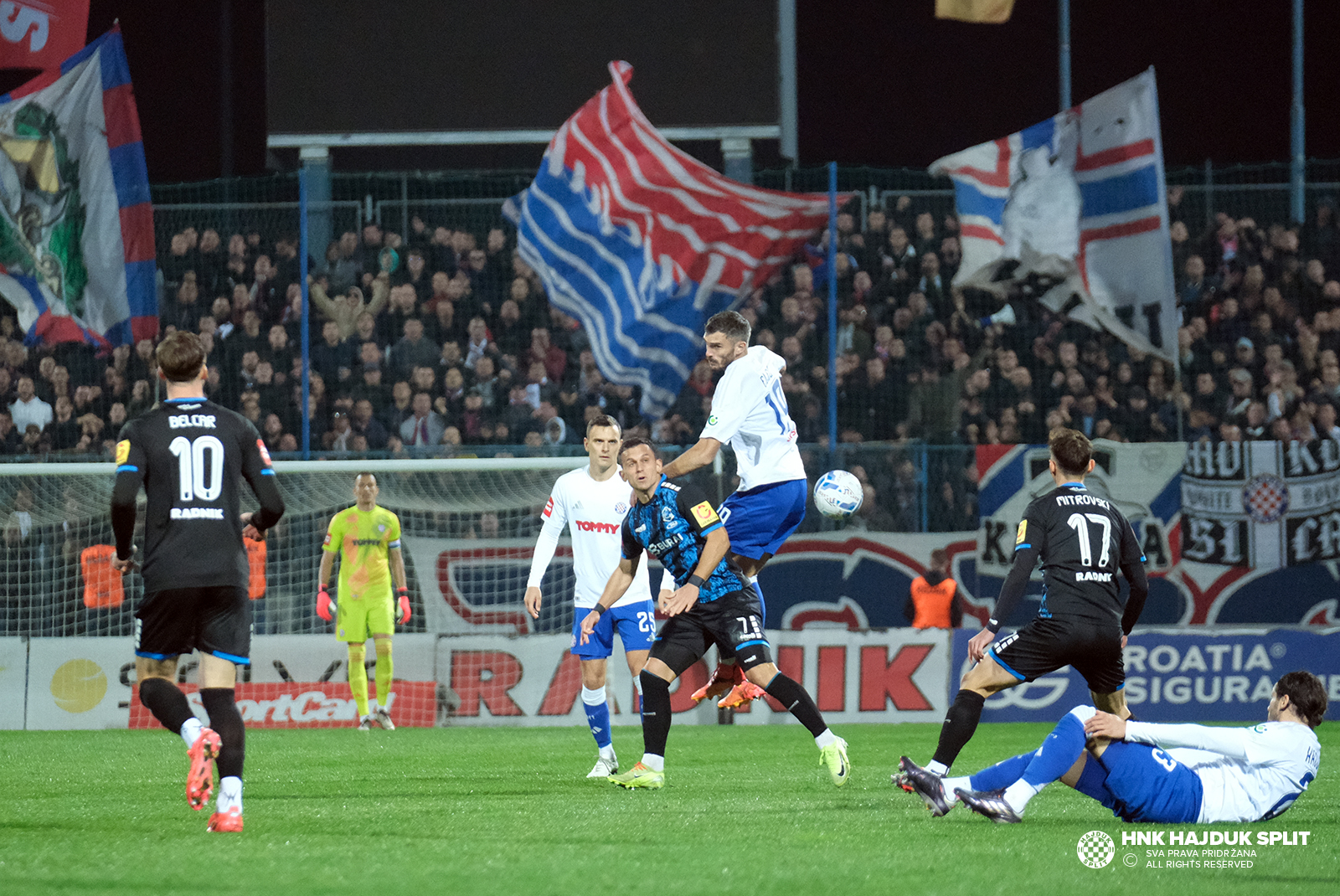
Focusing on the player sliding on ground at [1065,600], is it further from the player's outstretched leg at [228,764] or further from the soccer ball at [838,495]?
the player's outstretched leg at [228,764]

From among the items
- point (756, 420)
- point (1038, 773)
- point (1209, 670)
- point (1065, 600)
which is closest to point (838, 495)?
point (756, 420)

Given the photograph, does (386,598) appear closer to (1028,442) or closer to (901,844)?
(1028,442)

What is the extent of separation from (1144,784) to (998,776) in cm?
58

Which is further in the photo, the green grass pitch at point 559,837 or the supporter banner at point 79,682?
the supporter banner at point 79,682

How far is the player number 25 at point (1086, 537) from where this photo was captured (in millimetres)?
7531

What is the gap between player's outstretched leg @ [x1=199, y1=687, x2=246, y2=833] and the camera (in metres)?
6.62

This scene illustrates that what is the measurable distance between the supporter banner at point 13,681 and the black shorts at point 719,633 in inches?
341

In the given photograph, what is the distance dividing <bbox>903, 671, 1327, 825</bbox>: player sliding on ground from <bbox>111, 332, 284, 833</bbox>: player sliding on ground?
302 cm

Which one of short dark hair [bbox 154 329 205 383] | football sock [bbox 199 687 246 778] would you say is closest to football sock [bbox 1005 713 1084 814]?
football sock [bbox 199 687 246 778]

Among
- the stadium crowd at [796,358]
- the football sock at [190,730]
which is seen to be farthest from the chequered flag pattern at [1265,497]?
the football sock at [190,730]

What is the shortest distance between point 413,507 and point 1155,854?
1069 centimetres

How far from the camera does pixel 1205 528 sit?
1564cm

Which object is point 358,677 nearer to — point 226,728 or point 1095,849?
Answer: point 226,728

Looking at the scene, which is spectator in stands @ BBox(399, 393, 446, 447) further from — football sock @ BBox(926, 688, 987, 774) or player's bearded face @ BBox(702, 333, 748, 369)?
football sock @ BBox(926, 688, 987, 774)
